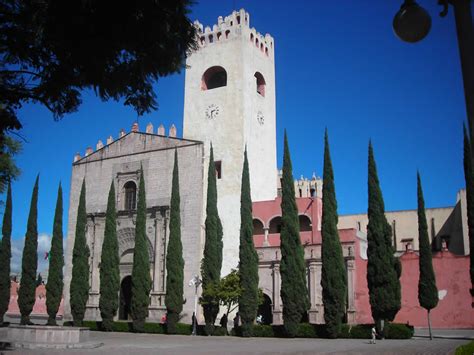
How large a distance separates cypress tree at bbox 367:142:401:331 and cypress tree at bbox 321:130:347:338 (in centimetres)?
151

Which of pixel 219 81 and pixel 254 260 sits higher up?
pixel 219 81

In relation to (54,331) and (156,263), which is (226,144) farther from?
(54,331)

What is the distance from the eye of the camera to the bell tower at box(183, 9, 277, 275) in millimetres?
34781

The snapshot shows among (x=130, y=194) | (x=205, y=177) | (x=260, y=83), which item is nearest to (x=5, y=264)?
(x=130, y=194)

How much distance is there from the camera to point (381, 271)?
2375 cm

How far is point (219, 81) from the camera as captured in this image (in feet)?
130

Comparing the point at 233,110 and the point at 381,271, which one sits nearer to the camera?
the point at 381,271

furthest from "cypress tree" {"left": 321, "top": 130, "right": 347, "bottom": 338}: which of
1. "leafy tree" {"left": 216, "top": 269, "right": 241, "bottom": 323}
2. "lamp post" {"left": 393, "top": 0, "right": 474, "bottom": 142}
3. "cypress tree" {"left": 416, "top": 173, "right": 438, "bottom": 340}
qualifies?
"lamp post" {"left": 393, "top": 0, "right": 474, "bottom": 142}

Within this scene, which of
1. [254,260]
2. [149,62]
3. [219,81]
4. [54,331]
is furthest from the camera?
[219,81]

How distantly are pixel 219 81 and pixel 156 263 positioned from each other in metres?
14.3

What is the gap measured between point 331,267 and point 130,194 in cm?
1803

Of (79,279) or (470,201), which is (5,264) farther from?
(470,201)

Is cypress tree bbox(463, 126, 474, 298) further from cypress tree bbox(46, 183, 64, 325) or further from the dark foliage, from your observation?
cypress tree bbox(46, 183, 64, 325)

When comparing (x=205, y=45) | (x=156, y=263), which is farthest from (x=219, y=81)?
(x=156, y=263)
